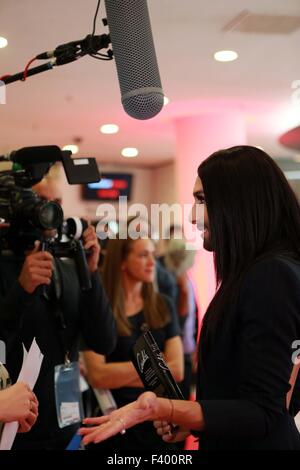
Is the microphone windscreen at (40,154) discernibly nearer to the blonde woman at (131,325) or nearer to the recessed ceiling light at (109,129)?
the blonde woman at (131,325)

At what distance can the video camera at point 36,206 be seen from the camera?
153 centimetres

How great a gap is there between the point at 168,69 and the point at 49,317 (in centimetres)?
169

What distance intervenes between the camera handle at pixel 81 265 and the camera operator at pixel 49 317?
70 mm

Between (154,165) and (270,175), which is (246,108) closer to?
(270,175)

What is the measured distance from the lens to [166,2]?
2248 millimetres

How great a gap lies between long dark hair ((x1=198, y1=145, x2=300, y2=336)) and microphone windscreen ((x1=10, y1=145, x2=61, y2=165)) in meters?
0.62

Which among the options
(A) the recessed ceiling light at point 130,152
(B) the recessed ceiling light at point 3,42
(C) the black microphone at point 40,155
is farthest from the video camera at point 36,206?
(A) the recessed ceiling light at point 130,152

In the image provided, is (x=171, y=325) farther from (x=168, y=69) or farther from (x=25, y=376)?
(x=168, y=69)

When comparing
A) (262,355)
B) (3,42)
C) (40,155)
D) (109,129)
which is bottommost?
(262,355)

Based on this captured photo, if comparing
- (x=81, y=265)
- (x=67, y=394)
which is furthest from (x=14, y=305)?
(x=67, y=394)

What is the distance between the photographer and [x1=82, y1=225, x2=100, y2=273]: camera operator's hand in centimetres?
169

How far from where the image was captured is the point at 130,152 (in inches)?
229

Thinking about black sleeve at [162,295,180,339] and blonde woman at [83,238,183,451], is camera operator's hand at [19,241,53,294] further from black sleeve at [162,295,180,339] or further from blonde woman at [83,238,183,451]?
black sleeve at [162,295,180,339]
